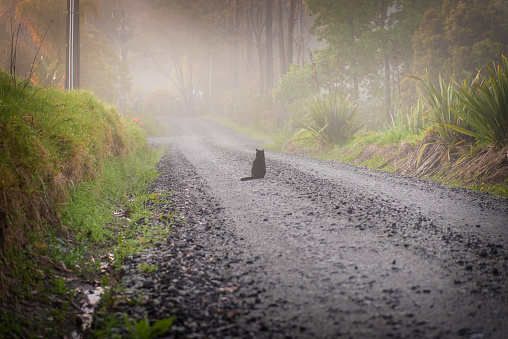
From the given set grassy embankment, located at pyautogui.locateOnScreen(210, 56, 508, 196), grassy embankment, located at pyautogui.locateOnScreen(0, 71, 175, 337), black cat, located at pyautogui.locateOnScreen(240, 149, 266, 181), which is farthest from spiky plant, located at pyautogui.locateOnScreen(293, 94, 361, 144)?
grassy embankment, located at pyautogui.locateOnScreen(0, 71, 175, 337)

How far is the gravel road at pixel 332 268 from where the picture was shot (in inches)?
76.9

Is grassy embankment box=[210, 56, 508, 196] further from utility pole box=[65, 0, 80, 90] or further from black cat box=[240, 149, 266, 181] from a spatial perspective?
utility pole box=[65, 0, 80, 90]

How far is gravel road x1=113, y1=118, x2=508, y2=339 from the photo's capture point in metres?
1.95

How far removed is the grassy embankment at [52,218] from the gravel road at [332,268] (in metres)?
0.42

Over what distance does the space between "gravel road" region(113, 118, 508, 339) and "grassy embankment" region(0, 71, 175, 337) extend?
0.42m

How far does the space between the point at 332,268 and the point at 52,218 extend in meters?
2.70

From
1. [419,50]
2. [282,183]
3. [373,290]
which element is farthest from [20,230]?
[419,50]

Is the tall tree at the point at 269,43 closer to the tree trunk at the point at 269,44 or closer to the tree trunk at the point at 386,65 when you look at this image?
the tree trunk at the point at 269,44

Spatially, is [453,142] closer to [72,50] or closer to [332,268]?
[332,268]

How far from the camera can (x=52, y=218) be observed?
3365mm

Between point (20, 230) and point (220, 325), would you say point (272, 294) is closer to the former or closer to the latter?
A: point (220, 325)

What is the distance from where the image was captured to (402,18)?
21.8 m

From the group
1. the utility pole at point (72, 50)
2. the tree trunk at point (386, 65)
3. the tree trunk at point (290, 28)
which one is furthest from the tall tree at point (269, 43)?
the utility pole at point (72, 50)

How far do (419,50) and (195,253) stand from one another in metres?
20.0
